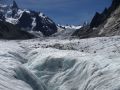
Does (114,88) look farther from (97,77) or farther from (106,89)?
(97,77)

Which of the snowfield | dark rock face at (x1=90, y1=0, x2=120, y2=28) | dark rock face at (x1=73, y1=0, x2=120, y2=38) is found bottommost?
the snowfield

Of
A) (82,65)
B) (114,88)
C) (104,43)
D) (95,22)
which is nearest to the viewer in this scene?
(114,88)

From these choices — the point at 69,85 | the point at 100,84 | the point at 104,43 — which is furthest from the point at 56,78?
the point at 104,43

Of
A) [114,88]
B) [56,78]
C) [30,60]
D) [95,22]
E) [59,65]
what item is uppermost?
[95,22]

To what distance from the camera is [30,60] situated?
3284cm

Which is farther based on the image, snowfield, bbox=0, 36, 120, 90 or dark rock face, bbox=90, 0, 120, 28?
dark rock face, bbox=90, 0, 120, 28

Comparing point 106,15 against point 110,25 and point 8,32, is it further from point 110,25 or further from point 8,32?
point 110,25

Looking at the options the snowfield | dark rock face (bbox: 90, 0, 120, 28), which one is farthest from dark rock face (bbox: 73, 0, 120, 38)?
the snowfield

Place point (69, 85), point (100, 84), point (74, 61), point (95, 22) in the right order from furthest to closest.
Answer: point (95, 22) → point (74, 61) → point (69, 85) → point (100, 84)

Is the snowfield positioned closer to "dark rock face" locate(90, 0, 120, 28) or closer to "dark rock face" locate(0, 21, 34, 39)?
"dark rock face" locate(0, 21, 34, 39)

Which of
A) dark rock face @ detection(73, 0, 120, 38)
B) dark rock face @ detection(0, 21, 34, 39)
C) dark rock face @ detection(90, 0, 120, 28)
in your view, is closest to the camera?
dark rock face @ detection(73, 0, 120, 38)

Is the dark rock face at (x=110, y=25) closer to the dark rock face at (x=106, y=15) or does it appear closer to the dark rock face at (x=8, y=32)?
the dark rock face at (x=106, y=15)

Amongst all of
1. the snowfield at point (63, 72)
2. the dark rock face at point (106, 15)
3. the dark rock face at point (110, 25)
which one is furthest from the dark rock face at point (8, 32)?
the snowfield at point (63, 72)

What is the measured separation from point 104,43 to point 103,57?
11.6 meters
